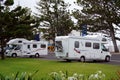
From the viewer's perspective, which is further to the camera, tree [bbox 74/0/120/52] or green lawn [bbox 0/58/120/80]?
tree [bbox 74/0/120/52]

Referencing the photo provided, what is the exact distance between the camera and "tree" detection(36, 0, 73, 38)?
261ft

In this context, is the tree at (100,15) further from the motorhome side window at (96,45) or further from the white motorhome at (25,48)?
the motorhome side window at (96,45)

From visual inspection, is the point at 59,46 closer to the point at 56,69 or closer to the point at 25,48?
the point at 56,69

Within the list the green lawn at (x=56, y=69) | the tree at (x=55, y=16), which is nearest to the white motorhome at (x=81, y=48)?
the green lawn at (x=56, y=69)

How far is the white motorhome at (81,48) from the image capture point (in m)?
33.3

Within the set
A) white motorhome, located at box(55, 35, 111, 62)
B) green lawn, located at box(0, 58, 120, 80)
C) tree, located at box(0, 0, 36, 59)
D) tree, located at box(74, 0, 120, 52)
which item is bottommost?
green lawn, located at box(0, 58, 120, 80)

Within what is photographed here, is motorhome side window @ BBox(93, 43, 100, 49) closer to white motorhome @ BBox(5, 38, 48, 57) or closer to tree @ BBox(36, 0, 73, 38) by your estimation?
white motorhome @ BBox(5, 38, 48, 57)

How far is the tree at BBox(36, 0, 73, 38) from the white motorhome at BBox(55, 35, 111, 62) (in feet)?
141

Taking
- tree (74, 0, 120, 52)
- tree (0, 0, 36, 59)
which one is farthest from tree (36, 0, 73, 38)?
tree (0, 0, 36, 59)

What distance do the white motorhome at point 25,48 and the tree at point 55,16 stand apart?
31.2 meters

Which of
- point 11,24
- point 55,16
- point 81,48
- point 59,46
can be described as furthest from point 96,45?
point 55,16

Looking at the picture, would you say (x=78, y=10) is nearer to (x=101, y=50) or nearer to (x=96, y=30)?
(x=96, y=30)

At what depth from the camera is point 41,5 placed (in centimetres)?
8288

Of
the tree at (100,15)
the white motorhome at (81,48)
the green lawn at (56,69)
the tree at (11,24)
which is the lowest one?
the green lawn at (56,69)
